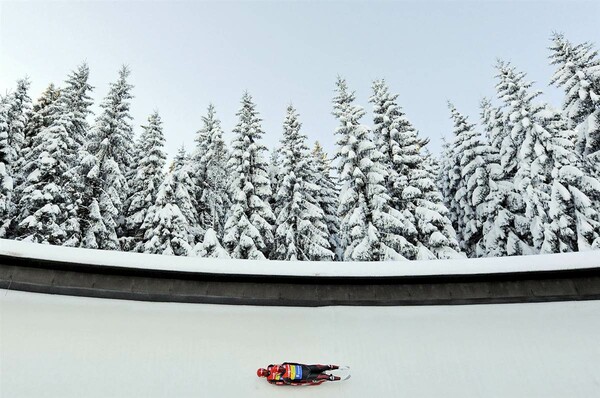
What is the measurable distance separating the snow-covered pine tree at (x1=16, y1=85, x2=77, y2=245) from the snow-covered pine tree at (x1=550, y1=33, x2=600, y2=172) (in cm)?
2288

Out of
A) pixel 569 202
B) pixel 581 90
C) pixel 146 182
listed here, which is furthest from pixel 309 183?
pixel 581 90

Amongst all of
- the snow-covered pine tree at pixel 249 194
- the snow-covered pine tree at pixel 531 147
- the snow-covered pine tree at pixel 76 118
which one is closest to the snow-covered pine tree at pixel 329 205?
the snow-covered pine tree at pixel 249 194

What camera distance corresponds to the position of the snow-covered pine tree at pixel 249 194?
16.1 m

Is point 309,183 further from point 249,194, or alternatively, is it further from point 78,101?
point 78,101

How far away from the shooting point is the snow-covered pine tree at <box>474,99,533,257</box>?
58.1 feet

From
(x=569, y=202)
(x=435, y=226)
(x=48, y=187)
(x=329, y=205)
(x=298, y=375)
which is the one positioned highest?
(x=329, y=205)

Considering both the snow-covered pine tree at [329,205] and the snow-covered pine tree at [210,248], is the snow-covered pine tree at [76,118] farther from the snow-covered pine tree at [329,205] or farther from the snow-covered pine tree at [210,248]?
the snow-covered pine tree at [329,205]

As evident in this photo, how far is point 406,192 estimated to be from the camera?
53.0 ft

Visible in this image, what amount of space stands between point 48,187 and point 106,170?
240cm

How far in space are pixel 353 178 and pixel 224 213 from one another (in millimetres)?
7711

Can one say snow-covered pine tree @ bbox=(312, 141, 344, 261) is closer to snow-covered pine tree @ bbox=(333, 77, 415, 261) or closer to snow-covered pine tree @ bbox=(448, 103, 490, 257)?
snow-covered pine tree @ bbox=(333, 77, 415, 261)

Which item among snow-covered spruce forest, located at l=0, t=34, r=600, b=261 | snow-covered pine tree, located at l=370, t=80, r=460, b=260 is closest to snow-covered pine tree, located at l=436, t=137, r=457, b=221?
snow-covered spruce forest, located at l=0, t=34, r=600, b=261

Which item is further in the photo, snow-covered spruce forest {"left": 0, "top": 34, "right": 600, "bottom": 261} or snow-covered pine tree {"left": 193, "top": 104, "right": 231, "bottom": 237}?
snow-covered pine tree {"left": 193, "top": 104, "right": 231, "bottom": 237}

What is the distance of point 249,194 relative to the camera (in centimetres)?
1742
